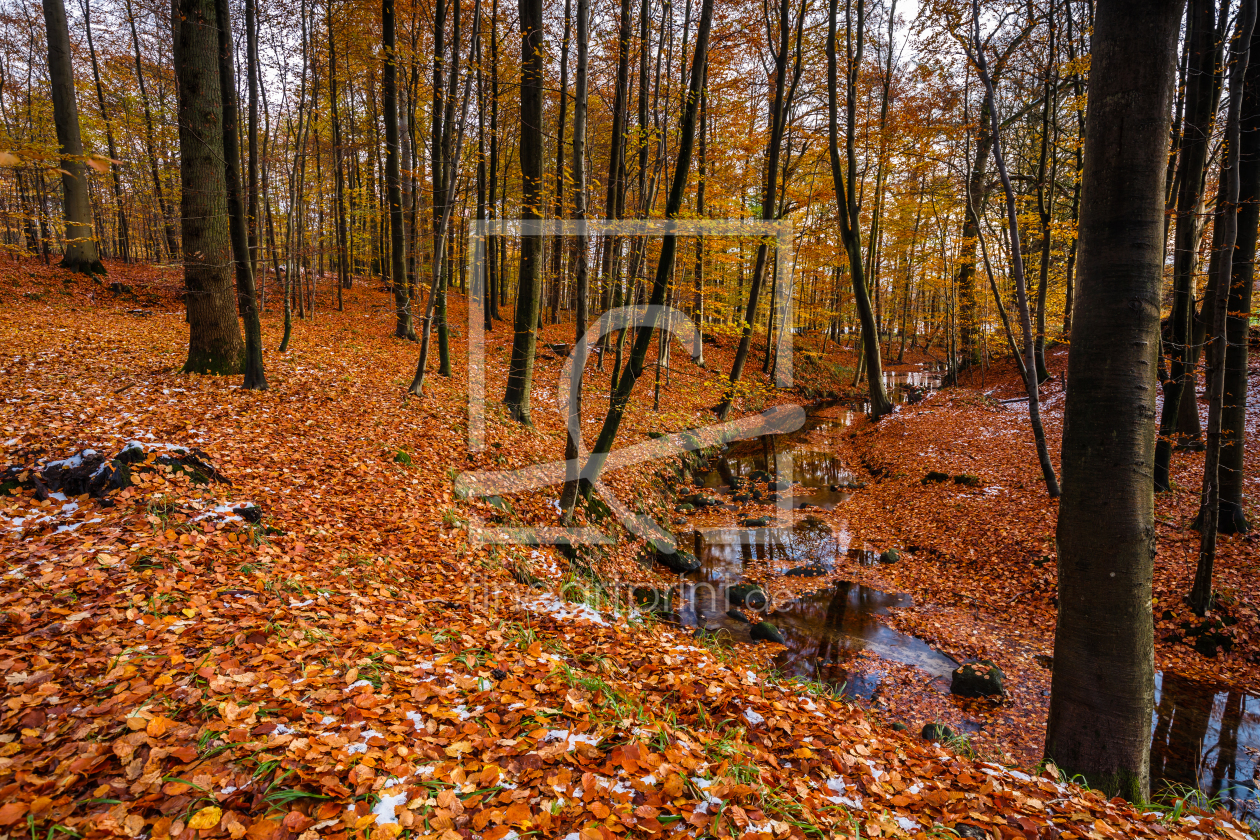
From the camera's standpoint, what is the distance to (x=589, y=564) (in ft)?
24.8

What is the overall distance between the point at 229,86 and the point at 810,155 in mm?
18423

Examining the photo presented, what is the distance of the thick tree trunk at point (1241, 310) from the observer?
22.2 feet

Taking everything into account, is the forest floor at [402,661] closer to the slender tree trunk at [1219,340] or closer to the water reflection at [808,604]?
the water reflection at [808,604]

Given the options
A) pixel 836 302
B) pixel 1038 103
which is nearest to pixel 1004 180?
pixel 1038 103

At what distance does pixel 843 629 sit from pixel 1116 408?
4.66 m

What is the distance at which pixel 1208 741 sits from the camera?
486cm

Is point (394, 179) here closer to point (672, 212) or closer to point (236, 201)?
point (236, 201)

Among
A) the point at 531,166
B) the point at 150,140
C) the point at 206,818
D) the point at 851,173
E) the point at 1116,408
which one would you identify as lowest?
the point at 206,818

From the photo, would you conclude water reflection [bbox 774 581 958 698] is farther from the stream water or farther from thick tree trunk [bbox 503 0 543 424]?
thick tree trunk [bbox 503 0 543 424]

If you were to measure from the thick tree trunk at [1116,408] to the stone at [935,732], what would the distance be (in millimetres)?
1214

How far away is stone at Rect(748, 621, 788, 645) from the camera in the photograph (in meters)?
6.69

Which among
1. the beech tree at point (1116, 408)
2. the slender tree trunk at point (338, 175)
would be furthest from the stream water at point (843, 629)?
the slender tree trunk at point (338, 175)

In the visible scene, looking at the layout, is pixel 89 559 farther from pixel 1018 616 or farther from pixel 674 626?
pixel 1018 616

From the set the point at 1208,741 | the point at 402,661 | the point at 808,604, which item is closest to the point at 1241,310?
the point at 1208,741
